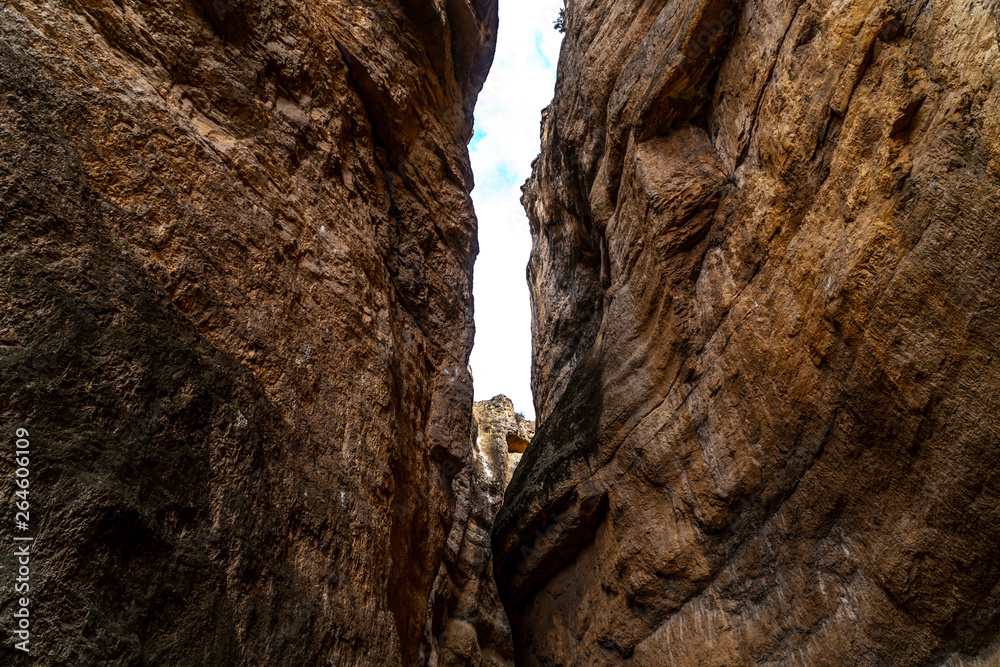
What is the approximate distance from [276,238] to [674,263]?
22.2 ft

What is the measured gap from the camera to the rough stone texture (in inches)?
454

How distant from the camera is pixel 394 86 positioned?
10586 millimetres

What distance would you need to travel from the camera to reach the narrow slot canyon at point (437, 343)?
4.72 m

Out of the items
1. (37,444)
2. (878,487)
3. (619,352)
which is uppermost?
(619,352)

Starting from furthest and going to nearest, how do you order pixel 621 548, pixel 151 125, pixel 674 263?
pixel 621 548
pixel 674 263
pixel 151 125

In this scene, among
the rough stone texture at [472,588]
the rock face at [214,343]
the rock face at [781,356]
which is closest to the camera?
the rock face at [214,343]

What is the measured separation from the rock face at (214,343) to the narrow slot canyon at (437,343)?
0.12 feet

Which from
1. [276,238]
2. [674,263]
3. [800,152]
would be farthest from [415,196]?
[800,152]

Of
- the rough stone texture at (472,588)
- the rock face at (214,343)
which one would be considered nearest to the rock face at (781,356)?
the rough stone texture at (472,588)

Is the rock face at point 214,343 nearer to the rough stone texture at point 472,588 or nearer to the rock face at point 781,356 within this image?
the rough stone texture at point 472,588

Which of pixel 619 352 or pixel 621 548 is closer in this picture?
pixel 621 548

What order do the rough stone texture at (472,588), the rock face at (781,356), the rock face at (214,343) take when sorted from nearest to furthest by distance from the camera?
the rock face at (214,343)
the rock face at (781,356)
the rough stone texture at (472,588)

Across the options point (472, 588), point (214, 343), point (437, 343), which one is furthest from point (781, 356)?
point (472, 588)

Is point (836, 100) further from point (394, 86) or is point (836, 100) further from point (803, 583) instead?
point (394, 86)
